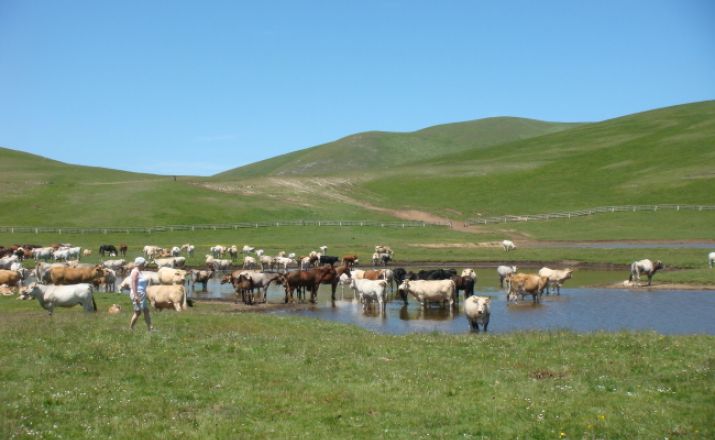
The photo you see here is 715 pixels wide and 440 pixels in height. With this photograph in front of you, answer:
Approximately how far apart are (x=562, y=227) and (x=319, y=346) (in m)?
63.9

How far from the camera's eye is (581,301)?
1225 inches

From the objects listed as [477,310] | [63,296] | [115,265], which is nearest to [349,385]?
[477,310]

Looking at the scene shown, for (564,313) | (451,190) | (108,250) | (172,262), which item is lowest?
(564,313)

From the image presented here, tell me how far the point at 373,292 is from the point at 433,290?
2.46 m

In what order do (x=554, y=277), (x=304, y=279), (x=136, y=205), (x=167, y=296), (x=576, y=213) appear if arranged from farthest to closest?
(x=136, y=205) < (x=576, y=213) < (x=554, y=277) < (x=304, y=279) < (x=167, y=296)

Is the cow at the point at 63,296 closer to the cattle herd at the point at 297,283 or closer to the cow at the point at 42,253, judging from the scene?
the cattle herd at the point at 297,283

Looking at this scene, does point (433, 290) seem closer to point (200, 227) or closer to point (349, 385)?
point (349, 385)

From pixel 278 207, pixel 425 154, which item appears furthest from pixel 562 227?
pixel 425 154

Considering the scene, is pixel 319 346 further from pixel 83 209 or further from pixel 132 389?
pixel 83 209

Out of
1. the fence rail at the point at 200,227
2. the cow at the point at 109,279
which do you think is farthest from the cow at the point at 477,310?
the fence rail at the point at 200,227

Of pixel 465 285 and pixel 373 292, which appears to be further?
pixel 465 285

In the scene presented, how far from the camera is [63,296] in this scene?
24500 millimetres

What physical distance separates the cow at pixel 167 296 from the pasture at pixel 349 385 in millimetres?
6551

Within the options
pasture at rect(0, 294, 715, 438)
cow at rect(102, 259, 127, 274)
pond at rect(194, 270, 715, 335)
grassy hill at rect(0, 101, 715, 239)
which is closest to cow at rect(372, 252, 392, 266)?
pond at rect(194, 270, 715, 335)
